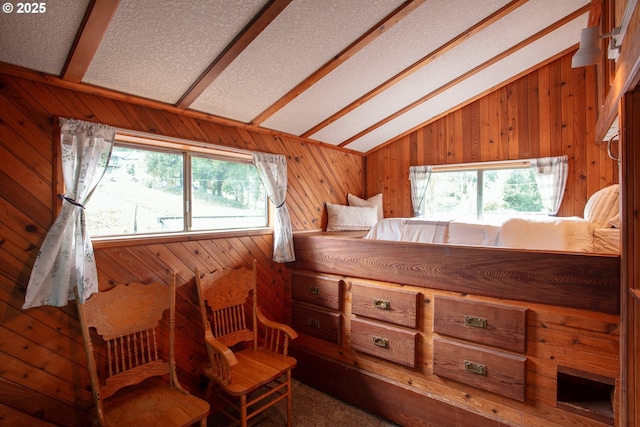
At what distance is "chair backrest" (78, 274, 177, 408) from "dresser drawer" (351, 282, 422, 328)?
1316 millimetres

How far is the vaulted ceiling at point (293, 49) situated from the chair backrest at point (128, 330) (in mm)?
1236

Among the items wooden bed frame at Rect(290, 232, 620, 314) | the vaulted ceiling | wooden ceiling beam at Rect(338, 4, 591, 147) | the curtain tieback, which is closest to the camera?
the vaulted ceiling

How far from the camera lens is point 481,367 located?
189 centimetres

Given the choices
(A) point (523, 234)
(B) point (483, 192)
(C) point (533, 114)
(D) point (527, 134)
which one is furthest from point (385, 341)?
(C) point (533, 114)

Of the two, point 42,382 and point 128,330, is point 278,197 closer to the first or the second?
point 128,330

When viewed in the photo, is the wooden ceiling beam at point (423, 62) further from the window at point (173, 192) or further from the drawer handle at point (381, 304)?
the drawer handle at point (381, 304)

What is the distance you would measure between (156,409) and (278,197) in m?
1.75

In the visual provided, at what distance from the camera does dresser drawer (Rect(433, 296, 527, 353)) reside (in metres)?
1.78

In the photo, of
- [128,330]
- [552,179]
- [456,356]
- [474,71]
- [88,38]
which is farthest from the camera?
[552,179]

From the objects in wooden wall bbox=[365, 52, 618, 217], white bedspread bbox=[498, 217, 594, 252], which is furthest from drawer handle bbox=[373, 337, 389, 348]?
wooden wall bbox=[365, 52, 618, 217]

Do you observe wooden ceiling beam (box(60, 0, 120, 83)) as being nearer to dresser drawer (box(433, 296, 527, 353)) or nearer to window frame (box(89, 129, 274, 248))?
window frame (box(89, 129, 274, 248))

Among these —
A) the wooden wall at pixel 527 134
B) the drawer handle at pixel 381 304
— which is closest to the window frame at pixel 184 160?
the drawer handle at pixel 381 304

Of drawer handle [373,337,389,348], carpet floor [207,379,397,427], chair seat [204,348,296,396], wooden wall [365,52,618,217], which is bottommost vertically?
carpet floor [207,379,397,427]

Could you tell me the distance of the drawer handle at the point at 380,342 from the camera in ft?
7.48
